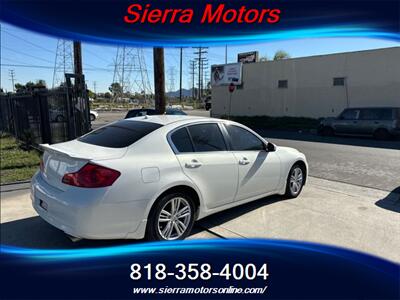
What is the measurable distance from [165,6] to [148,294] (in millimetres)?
5981

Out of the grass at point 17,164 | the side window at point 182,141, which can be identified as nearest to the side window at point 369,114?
the side window at point 182,141

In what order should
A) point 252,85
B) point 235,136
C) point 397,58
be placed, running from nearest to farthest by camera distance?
1. point 235,136
2. point 397,58
3. point 252,85

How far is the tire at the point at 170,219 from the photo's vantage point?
3.59 m

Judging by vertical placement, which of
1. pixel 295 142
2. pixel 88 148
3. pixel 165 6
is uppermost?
pixel 165 6

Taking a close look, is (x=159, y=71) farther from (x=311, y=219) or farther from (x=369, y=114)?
(x=369, y=114)

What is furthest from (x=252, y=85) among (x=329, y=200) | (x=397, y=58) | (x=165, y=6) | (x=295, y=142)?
(x=329, y=200)

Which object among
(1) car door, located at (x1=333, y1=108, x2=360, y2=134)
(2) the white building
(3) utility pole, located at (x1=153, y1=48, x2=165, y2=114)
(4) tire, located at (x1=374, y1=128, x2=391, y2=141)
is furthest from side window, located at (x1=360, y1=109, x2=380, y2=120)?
(3) utility pole, located at (x1=153, y1=48, x2=165, y2=114)

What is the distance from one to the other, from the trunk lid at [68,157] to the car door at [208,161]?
2.51ft

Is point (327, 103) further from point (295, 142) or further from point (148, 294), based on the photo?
point (148, 294)

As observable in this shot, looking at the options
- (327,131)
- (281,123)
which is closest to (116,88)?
(281,123)

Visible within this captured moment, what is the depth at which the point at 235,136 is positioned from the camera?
4.71 metres

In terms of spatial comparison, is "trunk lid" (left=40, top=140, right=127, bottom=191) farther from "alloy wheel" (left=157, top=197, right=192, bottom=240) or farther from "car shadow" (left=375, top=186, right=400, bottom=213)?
"car shadow" (left=375, top=186, right=400, bottom=213)

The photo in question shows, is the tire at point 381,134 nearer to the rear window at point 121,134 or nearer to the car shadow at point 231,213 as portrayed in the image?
the car shadow at point 231,213

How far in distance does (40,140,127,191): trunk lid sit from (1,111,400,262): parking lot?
86cm
